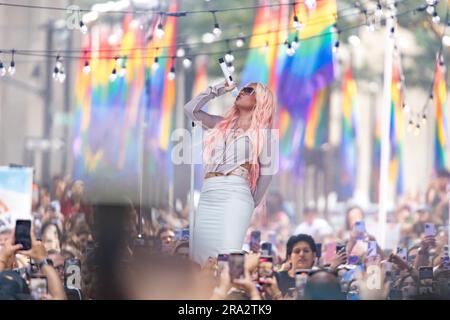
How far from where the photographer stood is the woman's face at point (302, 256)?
6113 millimetres

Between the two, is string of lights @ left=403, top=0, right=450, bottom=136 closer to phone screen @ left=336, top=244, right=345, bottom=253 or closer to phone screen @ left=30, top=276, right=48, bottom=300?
phone screen @ left=336, top=244, right=345, bottom=253

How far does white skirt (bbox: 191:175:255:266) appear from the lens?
6.07m

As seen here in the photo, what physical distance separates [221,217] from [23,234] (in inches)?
44.7

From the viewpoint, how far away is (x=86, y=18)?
237 inches

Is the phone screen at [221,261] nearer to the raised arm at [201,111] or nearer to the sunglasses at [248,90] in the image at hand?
the raised arm at [201,111]

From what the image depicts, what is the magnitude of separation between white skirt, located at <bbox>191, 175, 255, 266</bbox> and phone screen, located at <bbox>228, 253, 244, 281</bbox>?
0.04 m

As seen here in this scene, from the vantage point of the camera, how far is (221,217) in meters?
6.08

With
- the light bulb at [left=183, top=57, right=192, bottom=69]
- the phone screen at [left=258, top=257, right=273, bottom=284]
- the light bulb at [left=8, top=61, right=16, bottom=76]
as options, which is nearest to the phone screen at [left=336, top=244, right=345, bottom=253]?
the phone screen at [left=258, top=257, right=273, bottom=284]

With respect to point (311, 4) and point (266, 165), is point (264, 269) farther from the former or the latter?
point (311, 4)

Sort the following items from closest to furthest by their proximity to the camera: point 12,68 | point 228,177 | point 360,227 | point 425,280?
point 12,68, point 228,177, point 360,227, point 425,280

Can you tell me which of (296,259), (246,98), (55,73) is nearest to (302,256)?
(296,259)
